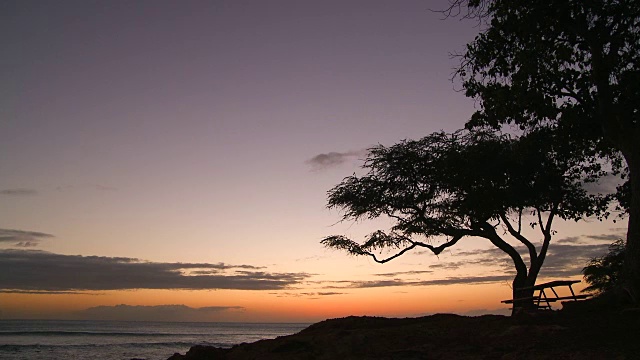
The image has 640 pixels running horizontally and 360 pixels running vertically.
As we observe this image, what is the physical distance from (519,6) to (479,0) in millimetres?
1237

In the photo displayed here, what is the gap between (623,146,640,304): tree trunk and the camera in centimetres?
1469

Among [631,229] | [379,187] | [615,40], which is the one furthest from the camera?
[379,187]

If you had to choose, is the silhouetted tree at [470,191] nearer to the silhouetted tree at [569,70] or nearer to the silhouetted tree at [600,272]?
the silhouetted tree at [569,70]

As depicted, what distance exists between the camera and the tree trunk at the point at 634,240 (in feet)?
48.2

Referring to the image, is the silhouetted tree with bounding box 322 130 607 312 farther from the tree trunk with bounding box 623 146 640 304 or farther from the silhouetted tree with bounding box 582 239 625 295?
the silhouetted tree with bounding box 582 239 625 295

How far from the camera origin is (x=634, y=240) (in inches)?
591

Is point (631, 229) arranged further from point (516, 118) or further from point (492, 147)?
point (492, 147)

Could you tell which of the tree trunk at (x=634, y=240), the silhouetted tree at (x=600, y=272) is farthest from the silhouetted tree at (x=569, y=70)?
the silhouetted tree at (x=600, y=272)

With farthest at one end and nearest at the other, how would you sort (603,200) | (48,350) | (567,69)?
(48,350) → (603,200) → (567,69)

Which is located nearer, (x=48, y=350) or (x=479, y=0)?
(x=479, y=0)

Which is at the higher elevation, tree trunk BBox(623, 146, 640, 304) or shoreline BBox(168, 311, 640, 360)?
tree trunk BBox(623, 146, 640, 304)

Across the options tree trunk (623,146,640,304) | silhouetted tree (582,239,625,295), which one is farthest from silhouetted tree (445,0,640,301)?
silhouetted tree (582,239,625,295)

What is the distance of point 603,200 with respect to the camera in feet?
81.2

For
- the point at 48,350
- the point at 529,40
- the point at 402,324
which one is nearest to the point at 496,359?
the point at 402,324
